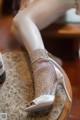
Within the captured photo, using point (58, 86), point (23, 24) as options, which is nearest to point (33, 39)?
point (23, 24)

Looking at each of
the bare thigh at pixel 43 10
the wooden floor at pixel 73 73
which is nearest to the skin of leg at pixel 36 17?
the bare thigh at pixel 43 10

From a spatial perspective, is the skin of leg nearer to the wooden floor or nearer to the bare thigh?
the bare thigh

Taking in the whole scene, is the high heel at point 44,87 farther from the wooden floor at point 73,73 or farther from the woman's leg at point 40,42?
the wooden floor at point 73,73

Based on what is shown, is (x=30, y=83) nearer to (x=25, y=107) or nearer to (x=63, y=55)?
(x=25, y=107)

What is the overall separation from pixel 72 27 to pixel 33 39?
0.79ft

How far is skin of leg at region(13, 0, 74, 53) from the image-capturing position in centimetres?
85

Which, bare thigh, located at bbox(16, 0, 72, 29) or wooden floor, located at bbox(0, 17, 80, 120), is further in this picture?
wooden floor, located at bbox(0, 17, 80, 120)

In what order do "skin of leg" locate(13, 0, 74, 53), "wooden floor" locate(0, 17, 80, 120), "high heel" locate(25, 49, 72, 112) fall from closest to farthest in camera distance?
1. "high heel" locate(25, 49, 72, 112)
2. "skin of leg" locate(13, 0, 74, 53)
3. "wooden floor" locate(0, 17, 80, 120)

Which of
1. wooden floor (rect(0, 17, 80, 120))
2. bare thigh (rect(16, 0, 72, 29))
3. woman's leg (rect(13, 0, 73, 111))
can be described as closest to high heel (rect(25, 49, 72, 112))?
woman's leg (rect(13, 0, 73, 111))

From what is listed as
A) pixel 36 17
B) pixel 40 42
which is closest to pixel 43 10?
pixel 36 17

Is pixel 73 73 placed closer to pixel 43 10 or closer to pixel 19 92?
pixel 43 10

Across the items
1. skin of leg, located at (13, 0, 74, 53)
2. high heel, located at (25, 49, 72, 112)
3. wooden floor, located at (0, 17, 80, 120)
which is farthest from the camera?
wooden floor, located at (0, 17, 80, 120)

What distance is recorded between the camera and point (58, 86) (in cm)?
74

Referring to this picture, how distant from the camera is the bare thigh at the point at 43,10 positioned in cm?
93
